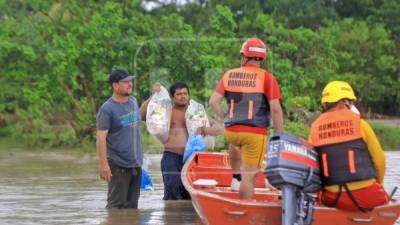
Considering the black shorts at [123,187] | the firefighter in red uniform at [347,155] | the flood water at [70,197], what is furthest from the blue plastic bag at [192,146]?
the firefighter in red uniform at [347,155]

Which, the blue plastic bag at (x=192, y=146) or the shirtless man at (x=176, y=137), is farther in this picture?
the blue plastic bag at (x=192, y=146)

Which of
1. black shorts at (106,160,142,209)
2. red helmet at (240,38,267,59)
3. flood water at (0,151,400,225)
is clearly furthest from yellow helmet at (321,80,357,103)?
black shorts at (106,160,142,209)

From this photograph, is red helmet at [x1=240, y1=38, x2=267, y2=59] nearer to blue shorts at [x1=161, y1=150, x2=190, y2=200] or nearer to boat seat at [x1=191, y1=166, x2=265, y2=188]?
boat seat at [x1=191, y1=166, x2=265, y2=188]

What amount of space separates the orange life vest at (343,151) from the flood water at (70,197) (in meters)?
2.10

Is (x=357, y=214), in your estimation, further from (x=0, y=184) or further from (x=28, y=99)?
(x=28, y=99)

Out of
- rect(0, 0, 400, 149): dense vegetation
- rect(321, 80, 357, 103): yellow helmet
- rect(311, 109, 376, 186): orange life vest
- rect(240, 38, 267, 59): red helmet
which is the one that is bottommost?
rect(311, 109, 376, 186): orange life vest

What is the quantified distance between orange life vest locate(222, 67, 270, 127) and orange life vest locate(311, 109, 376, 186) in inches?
41.0

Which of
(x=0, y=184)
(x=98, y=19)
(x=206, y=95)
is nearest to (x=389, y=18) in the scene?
(x=98, y=19)

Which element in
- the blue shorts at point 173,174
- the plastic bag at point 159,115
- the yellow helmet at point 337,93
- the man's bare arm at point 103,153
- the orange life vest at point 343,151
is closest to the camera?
the orange life vest at point 343,151

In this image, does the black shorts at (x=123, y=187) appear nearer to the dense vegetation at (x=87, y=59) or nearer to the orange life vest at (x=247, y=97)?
the orange life vest at (x=247, y=97)

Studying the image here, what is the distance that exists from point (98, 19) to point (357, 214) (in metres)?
17.7

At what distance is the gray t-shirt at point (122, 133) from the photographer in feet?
32.3

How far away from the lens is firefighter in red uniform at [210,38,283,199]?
8555 mm

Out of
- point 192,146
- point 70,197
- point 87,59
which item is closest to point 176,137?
point 192,146
